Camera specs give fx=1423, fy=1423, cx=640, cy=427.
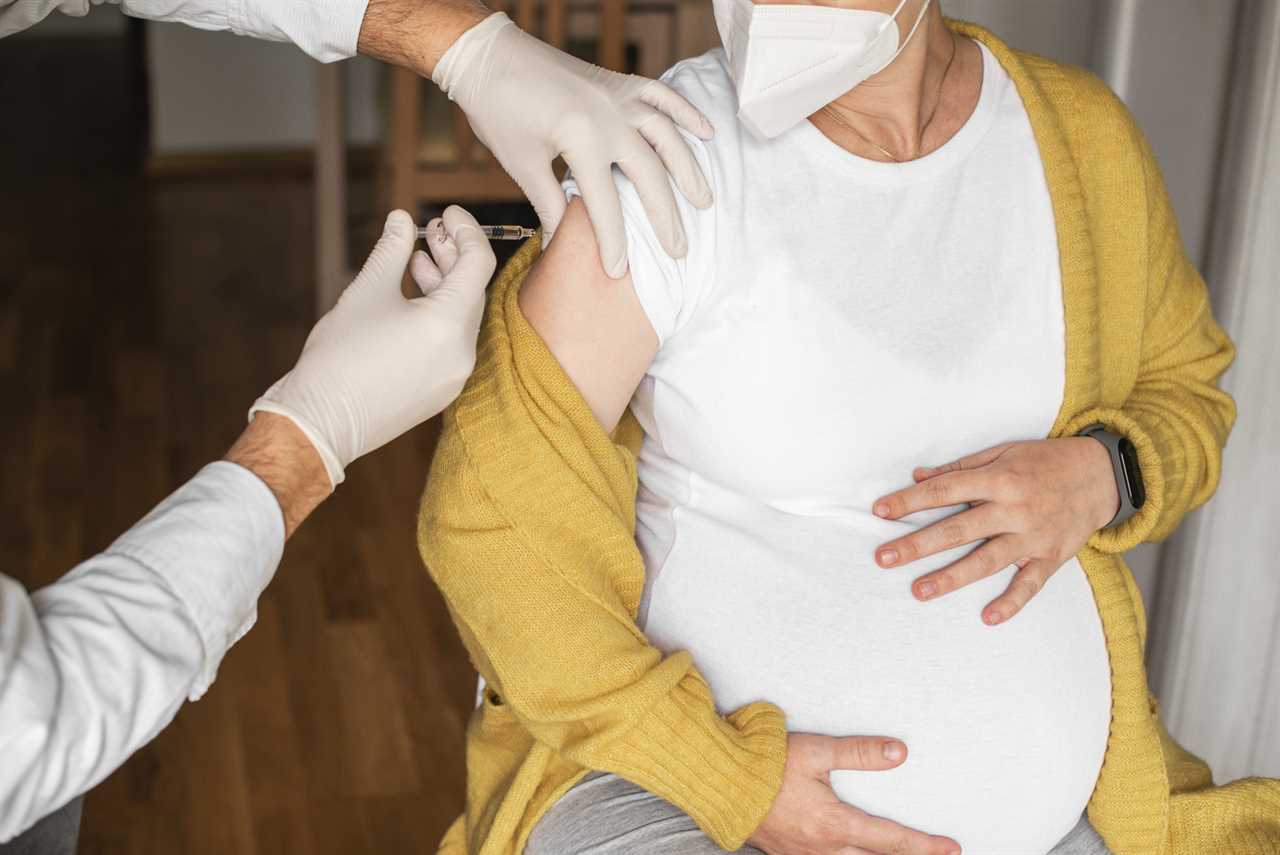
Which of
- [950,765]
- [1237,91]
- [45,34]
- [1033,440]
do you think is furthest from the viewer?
[45,34]

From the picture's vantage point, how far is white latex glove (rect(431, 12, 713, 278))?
116 centimetres

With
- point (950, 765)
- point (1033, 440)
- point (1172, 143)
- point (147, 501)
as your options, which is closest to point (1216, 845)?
point (950, 765)

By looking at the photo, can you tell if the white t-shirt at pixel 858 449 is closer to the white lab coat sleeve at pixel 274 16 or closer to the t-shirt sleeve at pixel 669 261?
the t-shirt sleeve at pixel 669 261

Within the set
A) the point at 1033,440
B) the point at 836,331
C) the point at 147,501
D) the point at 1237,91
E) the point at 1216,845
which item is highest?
the point at 1237,91

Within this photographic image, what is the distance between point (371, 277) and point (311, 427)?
21 cm

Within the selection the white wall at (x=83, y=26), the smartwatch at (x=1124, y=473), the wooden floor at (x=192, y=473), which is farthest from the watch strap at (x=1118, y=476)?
the white wall at (x=83, y=26)

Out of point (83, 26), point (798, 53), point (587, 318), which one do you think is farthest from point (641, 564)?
point (83, 26)

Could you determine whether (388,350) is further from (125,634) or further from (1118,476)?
(1118,476)

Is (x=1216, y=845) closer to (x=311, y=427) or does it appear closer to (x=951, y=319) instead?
(x=951, y=319)

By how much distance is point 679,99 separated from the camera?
4.00 ft

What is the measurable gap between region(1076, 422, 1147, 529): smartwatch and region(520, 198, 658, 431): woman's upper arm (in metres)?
0.44

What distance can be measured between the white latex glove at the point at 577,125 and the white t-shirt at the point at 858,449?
0.10 feet

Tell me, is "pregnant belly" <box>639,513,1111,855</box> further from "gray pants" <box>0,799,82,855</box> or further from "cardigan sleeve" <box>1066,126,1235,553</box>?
"gray pants" <box>0,799,82,855</box>

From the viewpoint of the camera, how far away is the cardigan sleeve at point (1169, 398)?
1.30 meters
